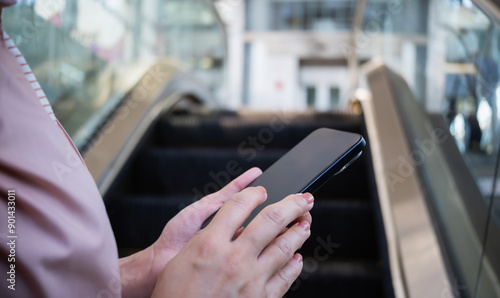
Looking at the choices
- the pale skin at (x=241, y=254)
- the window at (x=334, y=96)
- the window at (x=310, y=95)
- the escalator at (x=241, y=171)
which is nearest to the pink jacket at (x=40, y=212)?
the pale skin at (x=241, y=254)

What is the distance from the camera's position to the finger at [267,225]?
2.09 ft

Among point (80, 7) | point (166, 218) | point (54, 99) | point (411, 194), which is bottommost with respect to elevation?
point (166, 218)

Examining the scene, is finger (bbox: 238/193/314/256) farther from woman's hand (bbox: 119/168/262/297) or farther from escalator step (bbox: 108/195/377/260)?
escalator step (bbox: 108/195/377/260)

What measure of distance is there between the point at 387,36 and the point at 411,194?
9.11 ft

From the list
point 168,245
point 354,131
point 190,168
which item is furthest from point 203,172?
point 168,245

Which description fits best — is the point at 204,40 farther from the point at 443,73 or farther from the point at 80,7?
the point at 443,73

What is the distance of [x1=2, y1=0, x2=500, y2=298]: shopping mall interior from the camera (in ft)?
4.86

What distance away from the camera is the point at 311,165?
0.82 m

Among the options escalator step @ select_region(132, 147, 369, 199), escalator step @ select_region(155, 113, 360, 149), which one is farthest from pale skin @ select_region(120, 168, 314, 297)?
escalator step @ select_region(155, 113, 360, 149)

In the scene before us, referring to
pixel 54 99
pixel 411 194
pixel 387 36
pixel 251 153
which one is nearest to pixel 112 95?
pixel 54 99

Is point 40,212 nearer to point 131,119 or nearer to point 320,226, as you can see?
point 320,226

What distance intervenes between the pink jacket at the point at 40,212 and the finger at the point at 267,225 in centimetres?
19

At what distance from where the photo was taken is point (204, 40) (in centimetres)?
616

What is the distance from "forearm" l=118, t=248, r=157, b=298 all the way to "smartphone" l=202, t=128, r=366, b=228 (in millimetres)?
137
